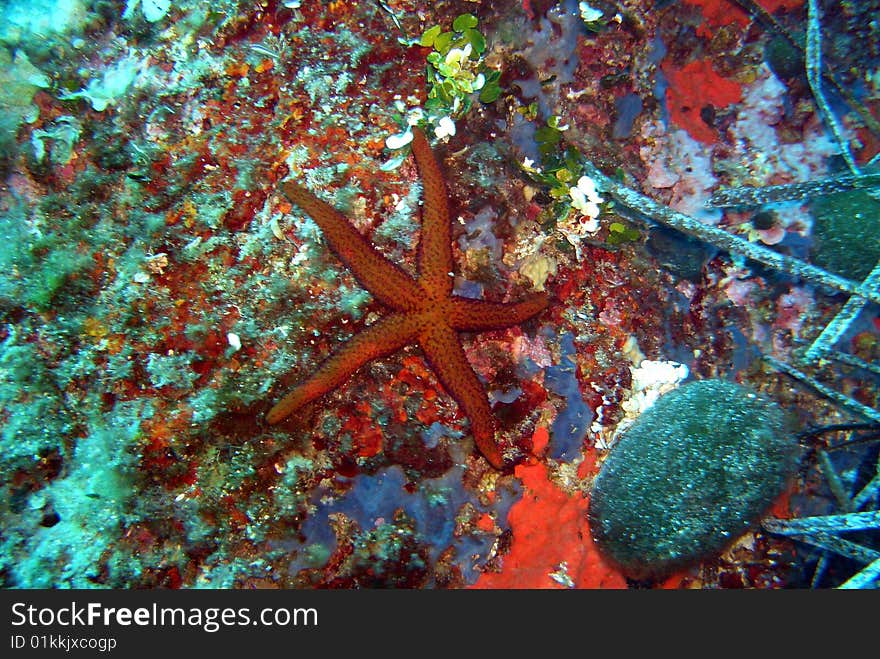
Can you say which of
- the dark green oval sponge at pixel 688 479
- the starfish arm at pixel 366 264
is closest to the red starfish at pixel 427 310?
the starfish arm at pixel 366 264

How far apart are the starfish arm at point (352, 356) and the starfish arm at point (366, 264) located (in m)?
0.12

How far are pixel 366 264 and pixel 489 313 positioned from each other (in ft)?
2.82

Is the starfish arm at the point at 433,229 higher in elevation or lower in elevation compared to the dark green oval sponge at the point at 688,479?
higher

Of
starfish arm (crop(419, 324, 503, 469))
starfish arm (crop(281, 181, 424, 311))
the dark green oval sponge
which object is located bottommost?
the dark green oval sponge

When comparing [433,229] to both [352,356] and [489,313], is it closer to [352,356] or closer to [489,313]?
[489,313]

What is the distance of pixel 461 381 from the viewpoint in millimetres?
3004

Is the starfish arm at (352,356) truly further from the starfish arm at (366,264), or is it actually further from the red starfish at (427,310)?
the starfish arm at (366,264)

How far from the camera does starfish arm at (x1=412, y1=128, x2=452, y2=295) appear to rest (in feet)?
10.00

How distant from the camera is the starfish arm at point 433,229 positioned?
305 cm

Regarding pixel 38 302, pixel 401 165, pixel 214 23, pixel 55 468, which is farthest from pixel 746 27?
pixel 55 468

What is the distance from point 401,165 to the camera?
3.44 metres

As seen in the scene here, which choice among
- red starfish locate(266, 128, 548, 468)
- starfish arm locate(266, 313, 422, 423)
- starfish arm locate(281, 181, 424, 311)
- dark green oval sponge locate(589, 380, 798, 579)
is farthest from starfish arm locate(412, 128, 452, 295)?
dark green oval sponge locate(589, 380, 798, 579)

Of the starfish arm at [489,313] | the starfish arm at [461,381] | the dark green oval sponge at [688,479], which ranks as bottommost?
the dark green oval sponge at [688,479]

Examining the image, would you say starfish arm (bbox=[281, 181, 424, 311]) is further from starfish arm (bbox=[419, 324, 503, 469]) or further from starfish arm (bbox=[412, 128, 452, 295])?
starfish arm (bbox=[419, 324, 503, 469])
